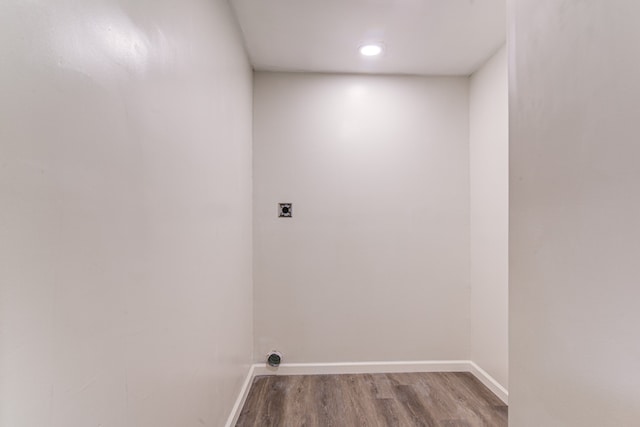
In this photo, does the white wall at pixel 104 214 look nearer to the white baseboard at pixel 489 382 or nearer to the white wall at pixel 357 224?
the white wall at pixel 357 224

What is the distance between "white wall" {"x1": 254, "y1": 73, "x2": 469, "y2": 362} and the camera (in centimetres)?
265

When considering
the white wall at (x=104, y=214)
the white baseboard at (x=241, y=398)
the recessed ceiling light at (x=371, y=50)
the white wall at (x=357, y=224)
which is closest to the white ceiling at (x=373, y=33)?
the recessed ceiling light at (x=371, y=50)

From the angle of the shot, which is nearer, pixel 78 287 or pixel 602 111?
pixel 78 287

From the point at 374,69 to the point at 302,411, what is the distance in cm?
260

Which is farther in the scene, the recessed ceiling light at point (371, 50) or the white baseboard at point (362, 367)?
the white baseboard at point (362, 367)

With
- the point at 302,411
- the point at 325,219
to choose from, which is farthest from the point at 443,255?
the point at 302,411

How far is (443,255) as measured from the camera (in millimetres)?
2715

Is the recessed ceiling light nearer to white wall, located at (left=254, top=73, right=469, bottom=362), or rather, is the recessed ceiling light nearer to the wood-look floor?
white wall, located at (left=254, top=73, right=469, bottom=362)

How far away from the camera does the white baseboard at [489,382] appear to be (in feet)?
7.23

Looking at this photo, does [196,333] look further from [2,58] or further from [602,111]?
[602,111]

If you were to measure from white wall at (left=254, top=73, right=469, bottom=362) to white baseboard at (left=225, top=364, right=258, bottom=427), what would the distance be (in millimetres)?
168

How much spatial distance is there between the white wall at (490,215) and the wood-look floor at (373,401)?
10.8 inches

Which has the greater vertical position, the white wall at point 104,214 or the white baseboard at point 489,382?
the white wall at point 104,214

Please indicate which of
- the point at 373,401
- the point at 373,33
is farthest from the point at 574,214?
the point at 373,401
